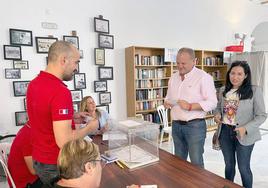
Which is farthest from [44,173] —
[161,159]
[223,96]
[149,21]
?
[149,21]

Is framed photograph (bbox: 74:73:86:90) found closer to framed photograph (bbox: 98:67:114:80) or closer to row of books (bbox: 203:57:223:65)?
framed photograph (bbox: 98:67:114:80)

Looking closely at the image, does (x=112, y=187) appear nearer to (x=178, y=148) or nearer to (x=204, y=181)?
(x=204, y=181)

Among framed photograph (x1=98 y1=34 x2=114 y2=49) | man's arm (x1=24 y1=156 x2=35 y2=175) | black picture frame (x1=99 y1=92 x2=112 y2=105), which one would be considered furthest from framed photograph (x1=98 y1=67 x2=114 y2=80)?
man's arm (x1=24 y1=156 x2=35 y2=175)

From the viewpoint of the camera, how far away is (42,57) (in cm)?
356

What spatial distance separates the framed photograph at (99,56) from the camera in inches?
158

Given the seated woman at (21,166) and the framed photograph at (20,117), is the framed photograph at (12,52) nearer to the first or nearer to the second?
the framed photograph at (20,117)

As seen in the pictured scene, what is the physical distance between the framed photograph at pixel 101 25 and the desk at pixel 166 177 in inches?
116

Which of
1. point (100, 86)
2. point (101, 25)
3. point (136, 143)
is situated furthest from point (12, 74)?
point (136, 143)

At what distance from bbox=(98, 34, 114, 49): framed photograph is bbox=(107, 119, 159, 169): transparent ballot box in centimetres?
252

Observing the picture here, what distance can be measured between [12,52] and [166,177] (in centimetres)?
301

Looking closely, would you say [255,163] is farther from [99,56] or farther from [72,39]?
[72,39]

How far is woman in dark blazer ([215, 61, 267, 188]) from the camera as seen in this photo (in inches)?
77.5

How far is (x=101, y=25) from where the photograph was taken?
4.02 meters

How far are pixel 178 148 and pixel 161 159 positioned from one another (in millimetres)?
692
